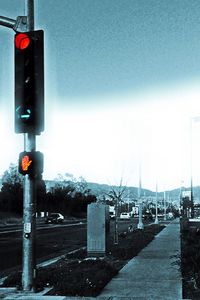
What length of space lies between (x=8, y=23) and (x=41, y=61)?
1.08 m

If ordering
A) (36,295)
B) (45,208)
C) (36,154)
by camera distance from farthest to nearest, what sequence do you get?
(45,208) < (36,154) < (36,295)

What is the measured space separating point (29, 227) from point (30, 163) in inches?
50.8

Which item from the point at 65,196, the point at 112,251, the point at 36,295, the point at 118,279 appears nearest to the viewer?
the point at 36,295

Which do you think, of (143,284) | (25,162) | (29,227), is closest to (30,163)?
(25,162)

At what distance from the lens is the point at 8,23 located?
9711 mm

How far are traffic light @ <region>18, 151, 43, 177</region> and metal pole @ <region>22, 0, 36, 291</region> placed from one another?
0.23m

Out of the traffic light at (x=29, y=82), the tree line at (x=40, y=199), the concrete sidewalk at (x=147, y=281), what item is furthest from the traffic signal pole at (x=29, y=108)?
the tree line at (x=40, y=199)

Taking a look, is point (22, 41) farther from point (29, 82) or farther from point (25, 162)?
point (25, 162)

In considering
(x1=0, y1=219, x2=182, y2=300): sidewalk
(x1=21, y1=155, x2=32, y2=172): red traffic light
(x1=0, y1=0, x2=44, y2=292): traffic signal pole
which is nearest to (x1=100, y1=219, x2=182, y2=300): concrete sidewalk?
(x1=0, y1=219, x2=182, y2=300): sidewalk

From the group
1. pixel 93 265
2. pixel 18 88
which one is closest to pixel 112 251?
pixel 93 265

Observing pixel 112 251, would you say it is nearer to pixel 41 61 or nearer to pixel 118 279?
pixel 118 279

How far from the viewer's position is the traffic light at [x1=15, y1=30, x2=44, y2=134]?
9438 mm

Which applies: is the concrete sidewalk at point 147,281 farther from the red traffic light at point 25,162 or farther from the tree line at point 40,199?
the tree line at point 40,199

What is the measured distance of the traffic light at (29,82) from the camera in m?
9.44
